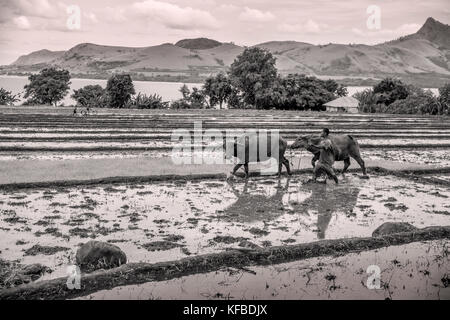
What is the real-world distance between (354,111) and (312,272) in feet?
147

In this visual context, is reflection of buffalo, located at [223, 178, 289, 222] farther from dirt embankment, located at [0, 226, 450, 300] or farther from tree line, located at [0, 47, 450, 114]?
tree line, located at [0, 47, 450, 114]

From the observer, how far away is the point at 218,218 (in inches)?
327

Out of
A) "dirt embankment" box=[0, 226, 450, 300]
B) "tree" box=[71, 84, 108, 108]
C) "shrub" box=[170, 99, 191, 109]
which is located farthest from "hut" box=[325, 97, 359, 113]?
"dirt embankment" box=[0, 226, 450, 300]

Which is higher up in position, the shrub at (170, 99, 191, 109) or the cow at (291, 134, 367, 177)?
the shrub at (170, 99, 191, 109)

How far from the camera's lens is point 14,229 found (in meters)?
7.20

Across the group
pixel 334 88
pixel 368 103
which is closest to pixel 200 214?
pixel 368 103

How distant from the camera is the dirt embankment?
16.4 ft

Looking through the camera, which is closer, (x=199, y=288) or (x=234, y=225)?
(x=199, y=288)

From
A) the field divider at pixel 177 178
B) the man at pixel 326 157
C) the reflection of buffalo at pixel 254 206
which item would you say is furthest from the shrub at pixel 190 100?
the reflection of buffalo at pixel 254 206

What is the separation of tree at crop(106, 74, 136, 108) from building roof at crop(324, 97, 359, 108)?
1865 cm

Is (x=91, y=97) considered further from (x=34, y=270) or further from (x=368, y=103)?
(x=34, y=270)

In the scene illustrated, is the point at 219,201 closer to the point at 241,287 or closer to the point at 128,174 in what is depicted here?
the point at 128,174
